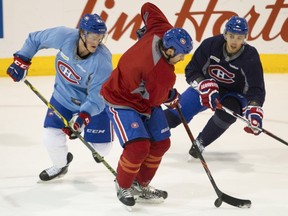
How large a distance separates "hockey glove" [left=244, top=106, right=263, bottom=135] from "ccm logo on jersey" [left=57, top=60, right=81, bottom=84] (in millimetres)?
970

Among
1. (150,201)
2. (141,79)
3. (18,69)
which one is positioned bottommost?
(150,201)

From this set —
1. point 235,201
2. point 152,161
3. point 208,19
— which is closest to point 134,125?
point 152,161

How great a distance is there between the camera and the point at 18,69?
3688 mm

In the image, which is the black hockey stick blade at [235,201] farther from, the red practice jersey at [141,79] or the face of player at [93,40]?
the face of player at [93,40]

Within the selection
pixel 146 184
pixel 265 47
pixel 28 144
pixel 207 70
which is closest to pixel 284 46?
pixel 265 47

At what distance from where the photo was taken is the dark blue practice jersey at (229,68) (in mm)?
4098

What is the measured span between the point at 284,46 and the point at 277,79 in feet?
1.14

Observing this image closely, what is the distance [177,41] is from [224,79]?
115cm

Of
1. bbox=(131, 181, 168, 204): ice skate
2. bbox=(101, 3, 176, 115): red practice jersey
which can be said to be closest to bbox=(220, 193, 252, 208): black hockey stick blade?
bbox=(131, 181, 168, 204): ice skate

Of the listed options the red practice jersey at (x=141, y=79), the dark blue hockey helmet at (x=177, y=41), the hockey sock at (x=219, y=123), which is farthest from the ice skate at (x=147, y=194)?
the hockey sock at (x=219, y=123)

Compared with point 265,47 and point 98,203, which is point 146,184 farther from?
point 265,47

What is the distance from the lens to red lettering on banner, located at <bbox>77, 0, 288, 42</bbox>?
6602 mm

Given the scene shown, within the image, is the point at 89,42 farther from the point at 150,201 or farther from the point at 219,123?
the point at 219,123

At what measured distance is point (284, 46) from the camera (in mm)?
6676
